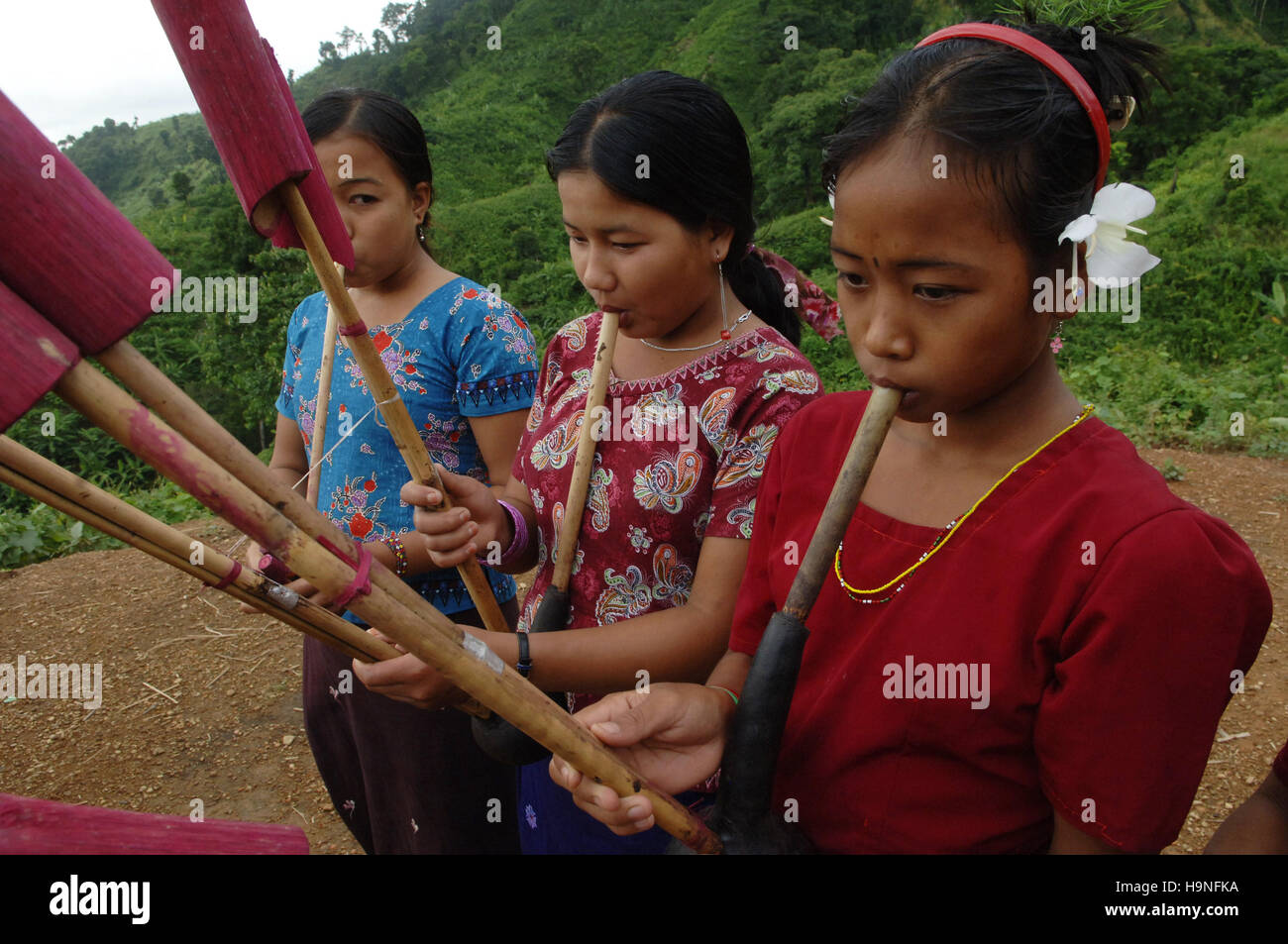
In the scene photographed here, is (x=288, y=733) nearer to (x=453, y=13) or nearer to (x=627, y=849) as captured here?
(x=627, y=849)

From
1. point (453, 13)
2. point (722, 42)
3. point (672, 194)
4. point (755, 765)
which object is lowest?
point (755, 765)

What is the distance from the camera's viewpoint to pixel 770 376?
5.22 feet

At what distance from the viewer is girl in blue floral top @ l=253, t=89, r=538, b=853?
79.7 inches

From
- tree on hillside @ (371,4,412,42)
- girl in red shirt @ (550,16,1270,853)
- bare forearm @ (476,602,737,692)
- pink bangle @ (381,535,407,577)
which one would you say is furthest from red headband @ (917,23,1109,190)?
tree on hillside @ (371,4,412,42)

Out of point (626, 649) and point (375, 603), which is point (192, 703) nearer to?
point (626, 649)

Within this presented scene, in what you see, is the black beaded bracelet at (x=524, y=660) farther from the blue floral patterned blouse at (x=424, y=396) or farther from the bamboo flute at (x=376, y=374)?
the blue floral patterned blouse at (x=424, y=396)

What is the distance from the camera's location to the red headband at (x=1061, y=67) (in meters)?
1.09

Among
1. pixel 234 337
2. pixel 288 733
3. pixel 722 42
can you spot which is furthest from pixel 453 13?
pixel 288 733

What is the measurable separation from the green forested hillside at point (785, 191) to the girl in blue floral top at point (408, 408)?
979 mm

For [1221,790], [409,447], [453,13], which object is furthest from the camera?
Result: [453,13]

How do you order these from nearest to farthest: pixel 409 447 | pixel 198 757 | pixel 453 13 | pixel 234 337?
pixel 409 447 < pixel 198 757 < pixel 234 337 < pixel 453 13

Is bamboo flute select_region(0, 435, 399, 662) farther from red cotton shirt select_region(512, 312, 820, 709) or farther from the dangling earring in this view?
the dangling earring

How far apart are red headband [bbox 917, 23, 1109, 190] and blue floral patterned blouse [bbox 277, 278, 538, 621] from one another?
1201 millimetres

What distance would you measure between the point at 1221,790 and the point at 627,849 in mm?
2620
